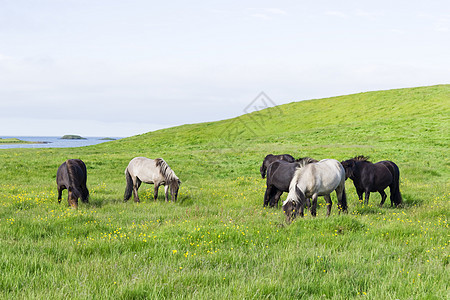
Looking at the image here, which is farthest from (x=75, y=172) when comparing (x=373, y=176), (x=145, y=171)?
(x=373, y=176)

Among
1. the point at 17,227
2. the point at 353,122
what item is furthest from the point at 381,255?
the point at 353,122

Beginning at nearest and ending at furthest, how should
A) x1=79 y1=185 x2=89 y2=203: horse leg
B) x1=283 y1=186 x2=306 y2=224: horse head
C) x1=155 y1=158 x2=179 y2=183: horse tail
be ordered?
x1=283 y1=186 x2=306 y2=224: horse head → x1=79 y1=185 x2=89 y2=203: horse leg → x1=155 y1=158 x2=179 y2=183: horse tail

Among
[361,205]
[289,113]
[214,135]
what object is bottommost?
[361,205]

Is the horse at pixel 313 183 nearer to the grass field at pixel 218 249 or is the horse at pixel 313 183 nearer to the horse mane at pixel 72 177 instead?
the grass field at pixel 218 249

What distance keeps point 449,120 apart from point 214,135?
109 feet

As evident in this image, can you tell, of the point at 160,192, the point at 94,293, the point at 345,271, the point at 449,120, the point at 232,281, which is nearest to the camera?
the point at 94,293

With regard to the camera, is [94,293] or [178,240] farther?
[178,240]

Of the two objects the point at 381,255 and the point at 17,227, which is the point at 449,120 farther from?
the point at 17,227

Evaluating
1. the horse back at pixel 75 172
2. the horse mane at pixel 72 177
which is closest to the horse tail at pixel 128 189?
the horse back at pixel 75 172

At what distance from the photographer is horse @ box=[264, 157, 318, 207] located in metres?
10.5

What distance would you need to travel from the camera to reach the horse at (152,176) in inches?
480

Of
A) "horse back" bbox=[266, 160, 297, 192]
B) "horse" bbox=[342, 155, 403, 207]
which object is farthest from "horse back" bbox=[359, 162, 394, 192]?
"horse back" bbox=[266, 160, 297, 192]

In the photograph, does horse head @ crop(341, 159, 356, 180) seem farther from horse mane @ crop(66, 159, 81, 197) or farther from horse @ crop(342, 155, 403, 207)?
horse mane @ crop(66, 159, 81, 197)

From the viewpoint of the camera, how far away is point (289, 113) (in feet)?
218
